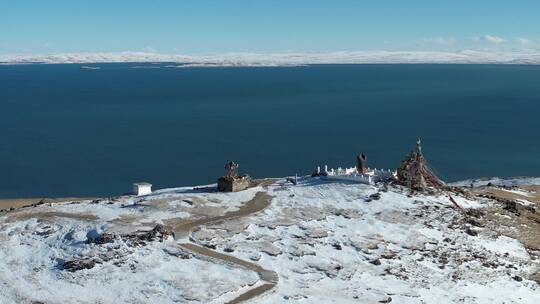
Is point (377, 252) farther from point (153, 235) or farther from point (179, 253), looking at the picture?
point (153, 235)

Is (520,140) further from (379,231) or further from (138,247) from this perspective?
(138,247)

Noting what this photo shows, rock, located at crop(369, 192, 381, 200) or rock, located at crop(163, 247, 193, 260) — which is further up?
rock, located at crop(369, 192, 381, 200)

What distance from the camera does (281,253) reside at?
43.2 m

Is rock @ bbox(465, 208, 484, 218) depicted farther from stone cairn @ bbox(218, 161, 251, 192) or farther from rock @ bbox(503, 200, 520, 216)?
stone cairn @ bbox(218, 161, 251, 192)

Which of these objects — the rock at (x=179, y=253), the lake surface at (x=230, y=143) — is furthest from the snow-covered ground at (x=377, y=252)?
the lake surface at (x=230, y=143)

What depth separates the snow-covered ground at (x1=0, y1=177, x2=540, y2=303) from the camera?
123 feet

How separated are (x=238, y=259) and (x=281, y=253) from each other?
10.9 ft

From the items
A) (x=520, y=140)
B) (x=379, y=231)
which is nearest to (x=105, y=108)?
(x=520, y=140)

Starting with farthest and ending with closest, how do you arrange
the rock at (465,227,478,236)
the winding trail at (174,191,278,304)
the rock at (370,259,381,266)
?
the rock at (465,227,478,236), the rock at (370,259,381,266), the winding trail at (174,191,278,304)

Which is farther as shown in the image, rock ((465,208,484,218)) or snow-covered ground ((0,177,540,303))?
rock ((465,208,484,218))

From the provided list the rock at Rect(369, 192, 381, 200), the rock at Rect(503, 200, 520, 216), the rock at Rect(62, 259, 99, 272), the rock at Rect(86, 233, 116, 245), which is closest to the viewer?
the rock at Rect(62, 259, 99, 272)

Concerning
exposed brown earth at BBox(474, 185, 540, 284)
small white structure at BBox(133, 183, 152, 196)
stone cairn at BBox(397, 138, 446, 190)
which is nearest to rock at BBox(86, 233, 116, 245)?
small white structure at BBox(133, 183, 152, 196)

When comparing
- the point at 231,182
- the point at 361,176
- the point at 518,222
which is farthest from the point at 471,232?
the point at 231,182

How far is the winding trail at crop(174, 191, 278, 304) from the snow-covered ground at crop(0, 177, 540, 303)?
0.58 m
